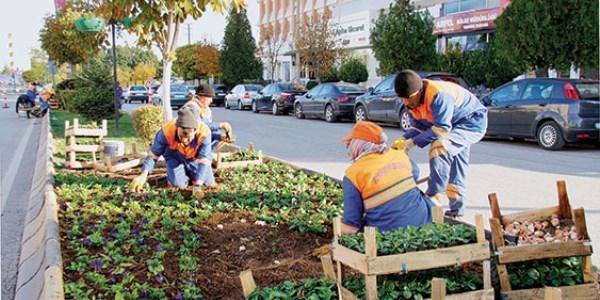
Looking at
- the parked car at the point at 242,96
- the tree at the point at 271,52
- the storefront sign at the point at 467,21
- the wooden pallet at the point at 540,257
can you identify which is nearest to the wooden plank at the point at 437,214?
the wooden pallet at the point at 540,257

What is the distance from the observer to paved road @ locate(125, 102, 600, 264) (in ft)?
25.7

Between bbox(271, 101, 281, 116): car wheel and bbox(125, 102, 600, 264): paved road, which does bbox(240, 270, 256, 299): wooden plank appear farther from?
bbox(271, 101, 281, 116): car wheel

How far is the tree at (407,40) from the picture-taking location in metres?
22.0

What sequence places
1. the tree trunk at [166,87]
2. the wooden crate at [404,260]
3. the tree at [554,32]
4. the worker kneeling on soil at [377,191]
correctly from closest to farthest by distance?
the wooden crate at [404,260], the worker kneeling on soil at [377,191], the tree trunk at [166,87], the tree at [554,32]

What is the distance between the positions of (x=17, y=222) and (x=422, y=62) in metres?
17.3

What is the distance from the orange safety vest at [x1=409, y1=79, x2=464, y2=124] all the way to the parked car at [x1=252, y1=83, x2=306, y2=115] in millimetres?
21162

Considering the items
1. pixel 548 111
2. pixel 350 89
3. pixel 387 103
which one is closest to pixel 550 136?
pixel 548 111

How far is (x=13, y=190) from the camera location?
31.8ft

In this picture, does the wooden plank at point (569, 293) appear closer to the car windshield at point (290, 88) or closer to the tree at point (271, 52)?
the car windshield at point (290, 88)

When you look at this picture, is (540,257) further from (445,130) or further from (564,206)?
(445,130)

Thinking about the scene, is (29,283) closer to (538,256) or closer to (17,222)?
(17,222)

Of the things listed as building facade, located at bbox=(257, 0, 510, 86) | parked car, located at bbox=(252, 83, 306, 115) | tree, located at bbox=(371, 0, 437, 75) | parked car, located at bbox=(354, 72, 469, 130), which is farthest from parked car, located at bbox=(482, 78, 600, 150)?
parked car, located at bbox=(252, 83, 306, 115)

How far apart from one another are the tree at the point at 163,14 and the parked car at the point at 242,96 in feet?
64.4

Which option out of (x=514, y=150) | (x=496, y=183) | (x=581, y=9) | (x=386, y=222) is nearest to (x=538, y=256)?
(x=386, y=222)
